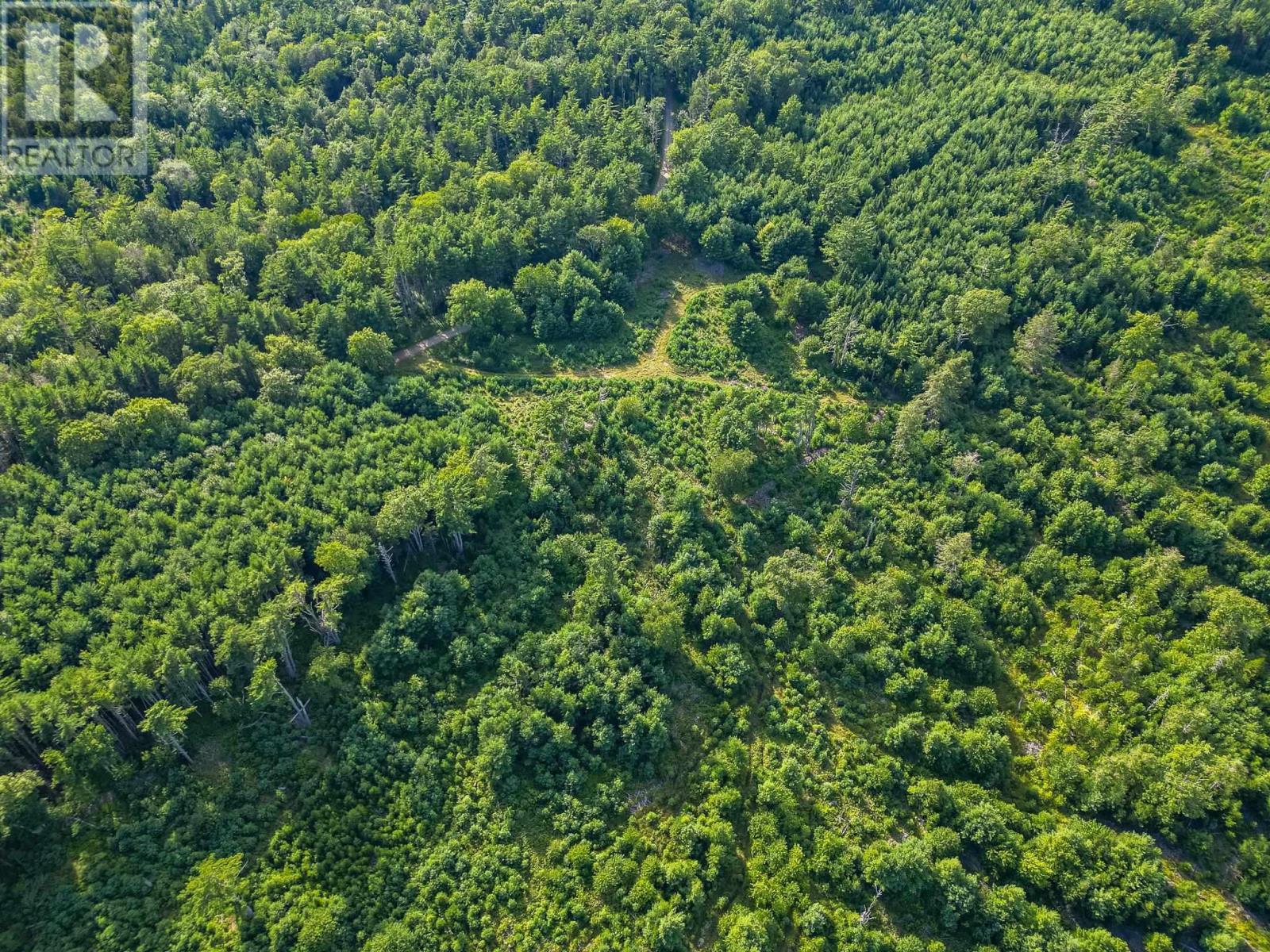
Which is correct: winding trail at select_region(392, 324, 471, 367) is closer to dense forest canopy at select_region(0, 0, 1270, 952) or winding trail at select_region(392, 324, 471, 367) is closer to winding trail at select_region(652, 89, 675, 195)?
dense forest canopy at select_region(0, 0, 1270, 952)

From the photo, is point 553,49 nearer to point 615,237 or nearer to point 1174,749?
point 615,237

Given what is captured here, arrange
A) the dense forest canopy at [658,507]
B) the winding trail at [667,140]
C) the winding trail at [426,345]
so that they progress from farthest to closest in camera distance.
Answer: the winding trail at [667,140]
the winding trail at [426,345]
the dense forest canopy at [658,507]

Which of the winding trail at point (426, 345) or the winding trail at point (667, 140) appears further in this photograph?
the winding trail at point (667, 140)

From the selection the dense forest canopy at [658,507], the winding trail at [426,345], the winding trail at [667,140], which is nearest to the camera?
the dense forest canopy at [658,507]

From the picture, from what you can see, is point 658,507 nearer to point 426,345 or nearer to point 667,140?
point 426,345

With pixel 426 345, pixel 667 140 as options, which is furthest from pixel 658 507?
pixel 667 140

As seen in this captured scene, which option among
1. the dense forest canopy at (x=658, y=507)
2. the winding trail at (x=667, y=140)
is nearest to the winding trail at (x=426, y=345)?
the dense forest canopy at (x=658, y=507)

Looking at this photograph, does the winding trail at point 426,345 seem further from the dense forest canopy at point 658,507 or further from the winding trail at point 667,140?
the winding trail at point 667,140

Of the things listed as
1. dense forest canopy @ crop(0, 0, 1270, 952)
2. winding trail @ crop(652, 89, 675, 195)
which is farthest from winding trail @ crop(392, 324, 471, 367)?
winding trail @ crop(652, 89, 675, 195)

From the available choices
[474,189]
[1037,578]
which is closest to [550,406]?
[474,189]
